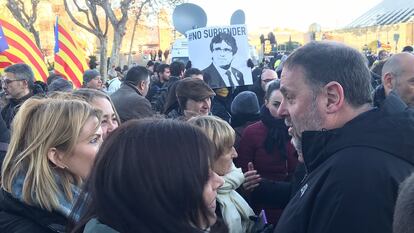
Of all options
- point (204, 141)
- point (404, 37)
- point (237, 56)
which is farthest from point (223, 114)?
point (404, 37)

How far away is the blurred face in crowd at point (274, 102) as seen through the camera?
372 centimetres

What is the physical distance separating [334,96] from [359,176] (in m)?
0.41

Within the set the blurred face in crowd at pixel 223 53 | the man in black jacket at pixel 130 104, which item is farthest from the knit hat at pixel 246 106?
the blurred face in crowd at pixel 223 53

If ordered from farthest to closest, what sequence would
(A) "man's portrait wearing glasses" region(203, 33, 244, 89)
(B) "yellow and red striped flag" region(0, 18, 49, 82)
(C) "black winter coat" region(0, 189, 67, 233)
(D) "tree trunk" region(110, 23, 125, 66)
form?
(D) "tree trunk" region(110, 23, 125, 66) → (B) "yellow and red striped flag" region(0, 18, 49, 82) → (A) "man's portrait wearing glasses" region(203, 33, 244, 89) → (C) "black winter coat" region(0, 189, 67, 233)

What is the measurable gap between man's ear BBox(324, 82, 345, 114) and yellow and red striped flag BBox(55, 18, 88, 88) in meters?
5.99

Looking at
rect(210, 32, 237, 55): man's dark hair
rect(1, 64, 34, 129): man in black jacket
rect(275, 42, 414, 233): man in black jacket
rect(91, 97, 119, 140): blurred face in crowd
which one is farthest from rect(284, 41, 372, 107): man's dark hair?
rect(210, 32, 237, 55): man's dark hair

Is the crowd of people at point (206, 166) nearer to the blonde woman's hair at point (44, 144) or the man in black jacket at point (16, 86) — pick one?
the blonde woman's hair at point (44, 144)

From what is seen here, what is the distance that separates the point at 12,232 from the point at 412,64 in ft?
11.9

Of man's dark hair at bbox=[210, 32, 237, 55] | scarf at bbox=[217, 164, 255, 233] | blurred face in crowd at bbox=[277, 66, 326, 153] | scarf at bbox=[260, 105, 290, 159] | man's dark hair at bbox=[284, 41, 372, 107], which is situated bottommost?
scarf at bbox=[217, 164, 255, 233]

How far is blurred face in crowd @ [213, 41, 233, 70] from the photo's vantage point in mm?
6461

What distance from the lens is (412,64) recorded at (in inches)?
170

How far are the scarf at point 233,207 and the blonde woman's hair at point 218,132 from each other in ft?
0.54

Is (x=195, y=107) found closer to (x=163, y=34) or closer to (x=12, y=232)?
(x=12, y=232)

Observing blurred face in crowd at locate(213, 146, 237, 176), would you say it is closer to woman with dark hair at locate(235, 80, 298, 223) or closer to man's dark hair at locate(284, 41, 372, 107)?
woman with dark hair at locate(235, 80, 298, 223)
